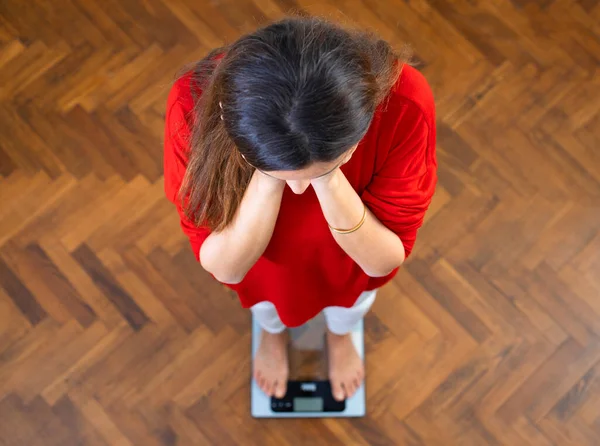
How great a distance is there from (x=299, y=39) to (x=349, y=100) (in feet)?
0.25

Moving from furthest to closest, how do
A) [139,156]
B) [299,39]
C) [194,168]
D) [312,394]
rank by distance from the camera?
[139,156] < [312,394] < [194,168] < [299,39]

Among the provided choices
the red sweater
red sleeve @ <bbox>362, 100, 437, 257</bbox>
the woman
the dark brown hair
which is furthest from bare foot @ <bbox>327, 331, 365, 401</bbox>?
the dark brown hair

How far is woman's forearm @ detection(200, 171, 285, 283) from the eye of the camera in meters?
0.72

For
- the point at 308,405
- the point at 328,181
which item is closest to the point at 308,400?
the point at 308,405

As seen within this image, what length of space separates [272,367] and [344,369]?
0.60ft

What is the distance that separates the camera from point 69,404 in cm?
149

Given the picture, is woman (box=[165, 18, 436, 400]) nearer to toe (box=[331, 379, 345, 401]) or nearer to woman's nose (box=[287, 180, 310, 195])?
woman's nose (box=[287, 180, 310, 195])

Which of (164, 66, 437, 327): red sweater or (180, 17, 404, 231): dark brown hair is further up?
(180, 17, 404, 231): dark brown hair

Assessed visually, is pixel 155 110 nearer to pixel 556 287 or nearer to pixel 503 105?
pixel 503 105

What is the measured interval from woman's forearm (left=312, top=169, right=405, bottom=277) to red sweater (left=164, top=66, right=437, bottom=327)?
0.9 inches

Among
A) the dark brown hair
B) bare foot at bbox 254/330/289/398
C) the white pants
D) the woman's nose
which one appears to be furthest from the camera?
bare foot at bbox 254/330/289/398

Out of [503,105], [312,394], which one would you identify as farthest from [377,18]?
[312,394]

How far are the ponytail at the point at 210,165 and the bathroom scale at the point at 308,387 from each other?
0.79m

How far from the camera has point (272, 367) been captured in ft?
4.80
